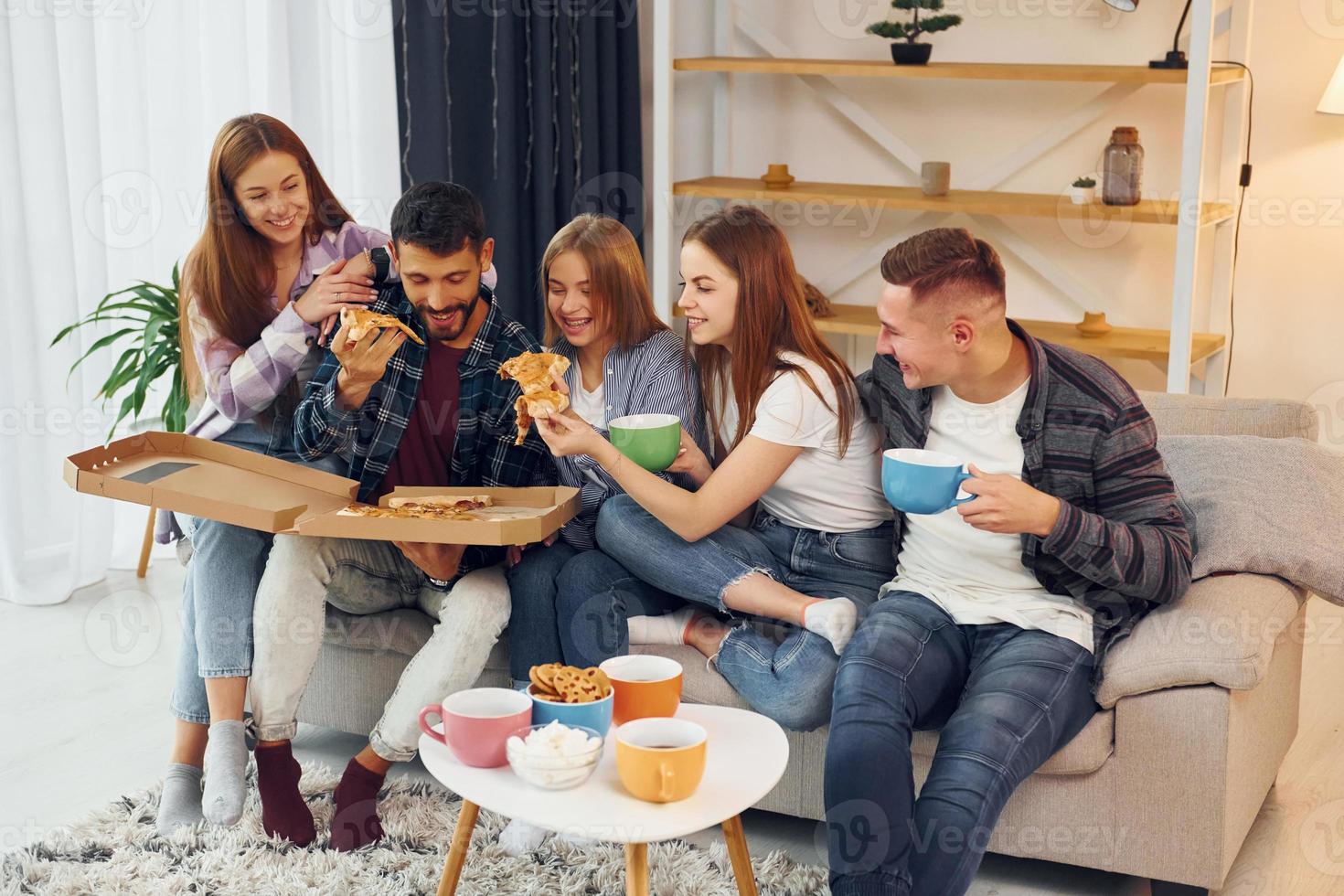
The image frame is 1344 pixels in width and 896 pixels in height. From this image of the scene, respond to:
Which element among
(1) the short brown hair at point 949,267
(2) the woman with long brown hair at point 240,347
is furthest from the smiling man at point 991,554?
(2) the woman with long brown hair at point 240,347

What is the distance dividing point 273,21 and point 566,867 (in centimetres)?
220

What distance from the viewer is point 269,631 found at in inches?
80.8

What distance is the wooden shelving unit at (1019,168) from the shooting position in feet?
10.2

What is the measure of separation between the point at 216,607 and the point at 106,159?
1600mm

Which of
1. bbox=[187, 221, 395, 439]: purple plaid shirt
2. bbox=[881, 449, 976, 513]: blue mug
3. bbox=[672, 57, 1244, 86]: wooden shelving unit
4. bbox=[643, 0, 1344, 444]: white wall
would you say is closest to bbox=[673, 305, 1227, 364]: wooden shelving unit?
bbox=[643, 0, 1344, 444]: white wall

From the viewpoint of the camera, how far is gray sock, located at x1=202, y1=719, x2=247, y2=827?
2.04m

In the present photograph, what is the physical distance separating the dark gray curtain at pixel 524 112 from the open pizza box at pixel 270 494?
55.5 inches

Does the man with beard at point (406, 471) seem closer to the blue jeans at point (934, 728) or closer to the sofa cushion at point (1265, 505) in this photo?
the blue jeans at point (934, 728)

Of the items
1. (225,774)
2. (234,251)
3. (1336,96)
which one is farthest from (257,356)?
(1336,96)

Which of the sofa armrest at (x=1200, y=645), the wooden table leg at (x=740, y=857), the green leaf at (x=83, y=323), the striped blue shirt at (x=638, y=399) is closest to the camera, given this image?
the wooden table leg at (x=740, y=857)

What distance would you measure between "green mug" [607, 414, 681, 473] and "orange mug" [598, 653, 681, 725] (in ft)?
1.40

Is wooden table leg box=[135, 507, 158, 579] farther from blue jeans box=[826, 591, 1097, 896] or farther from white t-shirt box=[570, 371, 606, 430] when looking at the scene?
blue jeans box=[826, 591, 1097, 896]

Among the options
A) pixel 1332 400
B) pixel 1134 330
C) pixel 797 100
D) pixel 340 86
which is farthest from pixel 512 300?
pixel 1332 400

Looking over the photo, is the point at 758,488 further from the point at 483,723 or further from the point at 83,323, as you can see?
the point at 83,323
